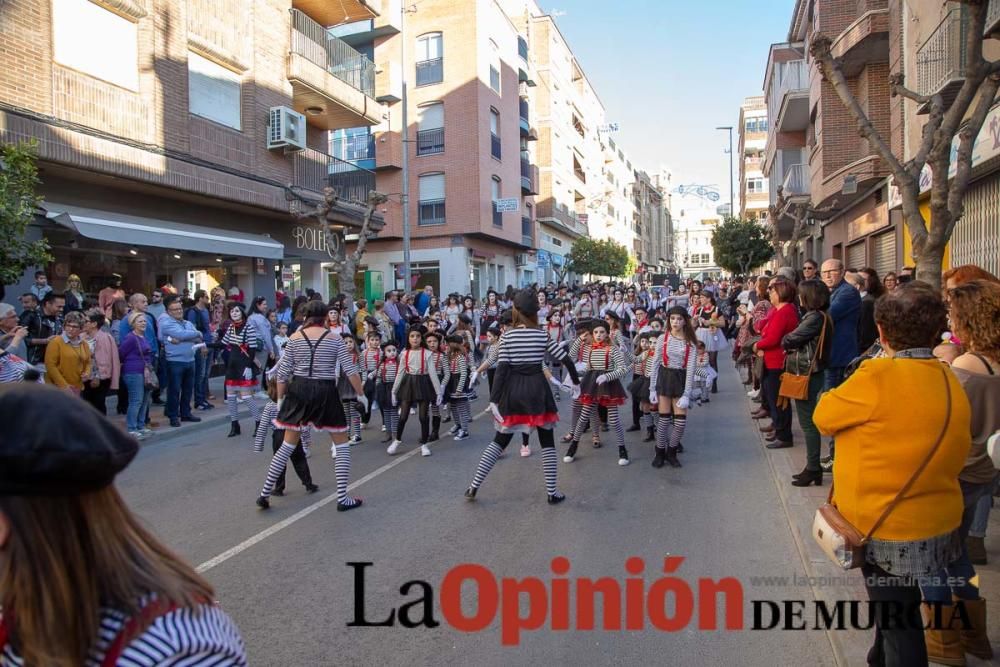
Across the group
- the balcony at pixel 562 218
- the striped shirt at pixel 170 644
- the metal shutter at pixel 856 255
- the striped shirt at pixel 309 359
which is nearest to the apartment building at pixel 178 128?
the striped shirt at pixel 309 359

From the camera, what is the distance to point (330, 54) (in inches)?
909

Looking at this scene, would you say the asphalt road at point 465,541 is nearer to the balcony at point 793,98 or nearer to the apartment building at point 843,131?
the apartment building at point 843,131

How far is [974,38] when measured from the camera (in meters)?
6.21

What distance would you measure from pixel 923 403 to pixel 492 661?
240cm

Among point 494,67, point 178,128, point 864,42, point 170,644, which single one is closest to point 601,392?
point 170,644

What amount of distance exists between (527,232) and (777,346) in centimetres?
3659

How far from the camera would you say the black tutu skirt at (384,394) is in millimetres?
9414

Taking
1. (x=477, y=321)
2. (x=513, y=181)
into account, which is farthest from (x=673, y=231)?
(x=477, y=321)

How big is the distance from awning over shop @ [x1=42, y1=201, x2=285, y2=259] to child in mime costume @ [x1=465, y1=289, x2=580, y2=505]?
9.74 metres

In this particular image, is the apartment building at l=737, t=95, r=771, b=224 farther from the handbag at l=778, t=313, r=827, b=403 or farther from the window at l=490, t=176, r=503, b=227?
the handbag at l=778, t=313, r=827, b=403

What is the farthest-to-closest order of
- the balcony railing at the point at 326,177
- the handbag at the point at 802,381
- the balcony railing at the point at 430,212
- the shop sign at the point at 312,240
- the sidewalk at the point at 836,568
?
the balcony railing at the point at 430,212 < the shop sign at the point at 312,240 < the balcony railing at the point at 326,177 < the handbag at the point at 802,381 < the sidewalk at the point at 836,568

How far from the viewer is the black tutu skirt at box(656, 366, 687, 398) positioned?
25.9 feet

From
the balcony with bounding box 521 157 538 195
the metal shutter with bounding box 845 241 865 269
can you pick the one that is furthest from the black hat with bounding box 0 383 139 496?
the balcony with bounding box 521 157 538 195

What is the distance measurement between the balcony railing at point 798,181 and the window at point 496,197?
45.4ft
